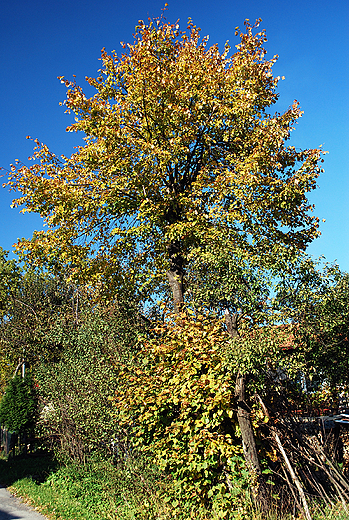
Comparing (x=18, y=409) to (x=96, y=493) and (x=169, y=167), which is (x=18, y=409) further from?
(x=169, y=167)

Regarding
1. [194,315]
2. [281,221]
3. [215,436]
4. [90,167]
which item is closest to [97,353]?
[194,315]

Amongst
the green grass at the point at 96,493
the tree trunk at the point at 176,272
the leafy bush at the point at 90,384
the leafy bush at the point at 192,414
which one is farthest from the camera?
the tree trunk at the point at 176,272

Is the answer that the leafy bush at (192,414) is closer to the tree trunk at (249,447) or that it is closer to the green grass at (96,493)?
the tree trunk at (249,447)

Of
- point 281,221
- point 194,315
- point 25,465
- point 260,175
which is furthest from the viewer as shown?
point 25,465

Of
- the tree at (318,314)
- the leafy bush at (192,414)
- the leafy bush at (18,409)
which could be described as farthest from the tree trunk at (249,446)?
the leafy bush at (18,409)

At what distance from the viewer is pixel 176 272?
36.0 feet

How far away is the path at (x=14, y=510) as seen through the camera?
9219mm

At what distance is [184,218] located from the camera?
1102 centimetres

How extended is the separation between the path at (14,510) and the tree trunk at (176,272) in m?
6.08

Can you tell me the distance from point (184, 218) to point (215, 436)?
237 inches

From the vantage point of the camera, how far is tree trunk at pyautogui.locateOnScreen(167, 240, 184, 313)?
1053 centimetres

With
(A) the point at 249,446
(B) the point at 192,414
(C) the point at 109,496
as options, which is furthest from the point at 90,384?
(A) the point at 249,446

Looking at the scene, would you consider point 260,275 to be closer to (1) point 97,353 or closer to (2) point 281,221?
(2) point 281,221

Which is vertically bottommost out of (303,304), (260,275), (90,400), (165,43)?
(90,400)
